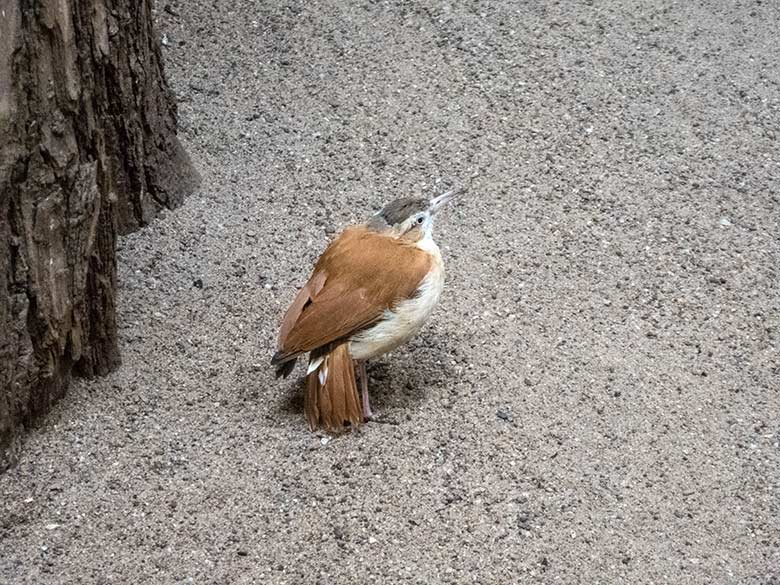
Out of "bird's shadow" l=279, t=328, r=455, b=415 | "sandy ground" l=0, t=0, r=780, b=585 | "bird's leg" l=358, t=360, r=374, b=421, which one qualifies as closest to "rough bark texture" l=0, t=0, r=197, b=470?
"sandy ground" l=0, t=0, r=780, b=585

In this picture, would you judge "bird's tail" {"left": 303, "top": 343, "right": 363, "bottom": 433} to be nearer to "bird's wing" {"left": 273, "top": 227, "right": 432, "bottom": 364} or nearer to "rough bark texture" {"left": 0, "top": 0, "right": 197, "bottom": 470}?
"bird's wing" {"left": 273, "top": 227, "right": 432, "bottom": 364}

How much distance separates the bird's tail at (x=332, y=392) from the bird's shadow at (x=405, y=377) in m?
0.16

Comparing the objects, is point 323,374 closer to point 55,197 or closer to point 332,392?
point 332,392

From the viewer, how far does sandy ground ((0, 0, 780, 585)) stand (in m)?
3.75

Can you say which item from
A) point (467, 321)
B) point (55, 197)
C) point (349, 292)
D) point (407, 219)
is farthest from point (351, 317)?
point (55, 197)

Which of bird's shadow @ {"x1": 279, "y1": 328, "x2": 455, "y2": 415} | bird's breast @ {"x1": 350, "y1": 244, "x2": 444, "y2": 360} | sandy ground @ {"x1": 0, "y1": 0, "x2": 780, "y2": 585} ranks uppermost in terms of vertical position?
bird's breast @ {"x1": 350, "y1": 244, "x2": 444, "y2": 360}

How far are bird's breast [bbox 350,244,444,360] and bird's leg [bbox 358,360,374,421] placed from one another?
0.25 feet

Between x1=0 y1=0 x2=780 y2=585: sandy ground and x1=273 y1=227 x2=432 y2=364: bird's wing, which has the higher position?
x1=273 y1=227 x2=432 y2=364: bird's wing

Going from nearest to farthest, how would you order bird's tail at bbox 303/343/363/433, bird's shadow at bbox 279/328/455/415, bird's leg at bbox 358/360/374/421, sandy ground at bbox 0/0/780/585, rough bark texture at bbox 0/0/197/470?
rough bark texture at bbox 0/0/197/470 → sandy ground at bbox 0/0/780/585 → bird's tail at bbox 303/343/363/433 → bird's leg at bbox 358/360/374/421 → bird's shadow at bbox 279/328/455/415

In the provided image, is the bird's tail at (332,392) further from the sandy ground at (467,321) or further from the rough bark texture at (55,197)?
the rough bark texture at (55,197)

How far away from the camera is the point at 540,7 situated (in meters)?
6.66

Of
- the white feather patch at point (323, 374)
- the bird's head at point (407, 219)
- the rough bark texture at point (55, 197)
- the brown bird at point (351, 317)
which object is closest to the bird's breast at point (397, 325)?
the brown bird at point (351, 317)

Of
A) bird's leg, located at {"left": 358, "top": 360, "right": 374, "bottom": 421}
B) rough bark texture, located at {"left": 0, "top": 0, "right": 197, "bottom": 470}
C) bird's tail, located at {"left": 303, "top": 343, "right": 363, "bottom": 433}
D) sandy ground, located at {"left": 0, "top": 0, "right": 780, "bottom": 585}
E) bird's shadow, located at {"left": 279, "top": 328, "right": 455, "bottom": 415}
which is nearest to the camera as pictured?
rough bark texture, located at {"left": 0, "top": 0, "right": 197, "bottom": 470}

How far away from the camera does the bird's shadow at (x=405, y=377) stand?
4.37 metres
